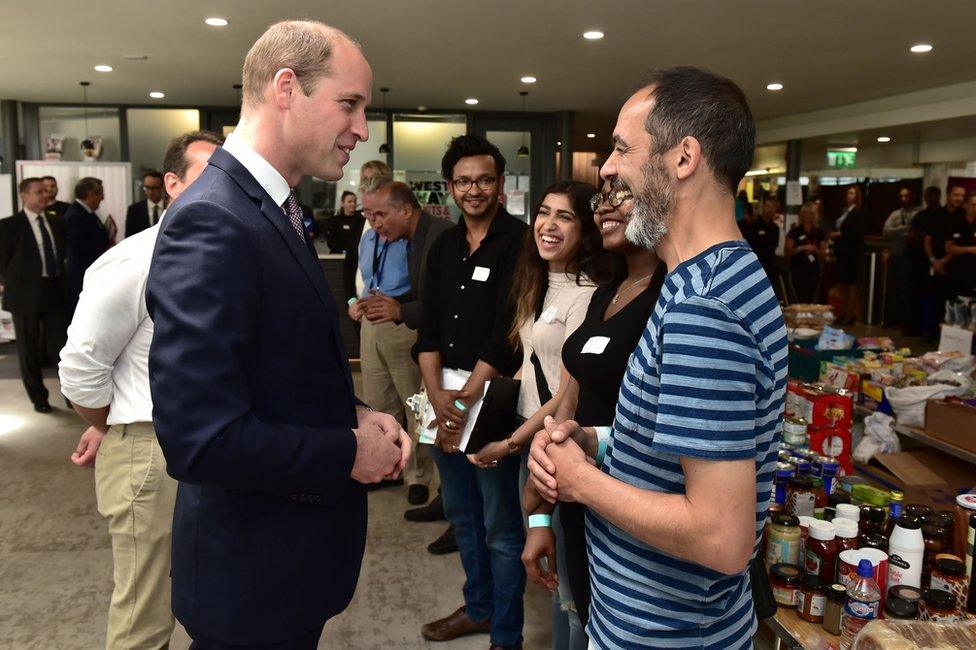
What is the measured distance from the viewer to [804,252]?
388 inches

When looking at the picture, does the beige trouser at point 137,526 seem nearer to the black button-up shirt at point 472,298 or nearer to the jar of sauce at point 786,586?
the black button-up shirt at point 472,298

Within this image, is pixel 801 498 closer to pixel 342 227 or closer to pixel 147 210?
pixel 342 227

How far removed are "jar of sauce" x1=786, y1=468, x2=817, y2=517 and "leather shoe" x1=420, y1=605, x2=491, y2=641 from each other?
1194 mm

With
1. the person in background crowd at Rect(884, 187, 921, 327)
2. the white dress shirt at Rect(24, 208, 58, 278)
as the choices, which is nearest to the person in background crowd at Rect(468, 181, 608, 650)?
the white dress shirt at Rect(24, 208, 58, 278)

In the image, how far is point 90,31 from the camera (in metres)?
6.10

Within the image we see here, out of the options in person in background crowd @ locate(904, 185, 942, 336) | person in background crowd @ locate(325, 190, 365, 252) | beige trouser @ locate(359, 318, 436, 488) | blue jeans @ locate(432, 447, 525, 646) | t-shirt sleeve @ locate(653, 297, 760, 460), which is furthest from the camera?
person in background crowd @ locate(904, 185, 942, 336)

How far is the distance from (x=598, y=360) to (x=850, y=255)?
31.3 feet

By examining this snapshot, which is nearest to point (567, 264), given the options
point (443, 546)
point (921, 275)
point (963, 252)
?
point (443, 546)

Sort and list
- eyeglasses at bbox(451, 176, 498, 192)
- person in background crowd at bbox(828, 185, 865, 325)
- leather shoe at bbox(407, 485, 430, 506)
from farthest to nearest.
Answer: person in background crowd at bbox(828, 185, 865, 325) < leather shoe at bbox(407, 485, 430, 506) < eyeglasses at bbox(451, 176, 498, 192)

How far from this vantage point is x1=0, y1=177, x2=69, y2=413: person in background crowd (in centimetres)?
568

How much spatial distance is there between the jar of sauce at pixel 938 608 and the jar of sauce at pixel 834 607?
0.47 ft

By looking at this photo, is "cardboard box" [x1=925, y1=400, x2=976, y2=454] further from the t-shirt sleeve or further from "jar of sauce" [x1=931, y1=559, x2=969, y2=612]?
the t-shirt sleeve

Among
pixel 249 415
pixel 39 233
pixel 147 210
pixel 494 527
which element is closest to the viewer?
pixel 249 415

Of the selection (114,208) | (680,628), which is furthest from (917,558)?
(114,208)
